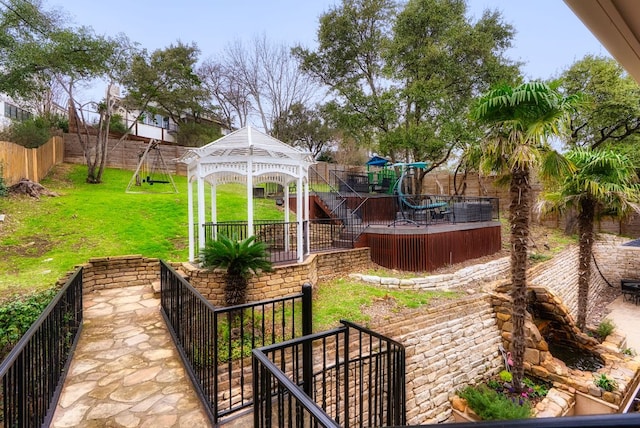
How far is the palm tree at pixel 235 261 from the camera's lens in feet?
17.4

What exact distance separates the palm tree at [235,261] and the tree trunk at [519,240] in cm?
436

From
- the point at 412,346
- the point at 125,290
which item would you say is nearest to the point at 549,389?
the point at 412,346

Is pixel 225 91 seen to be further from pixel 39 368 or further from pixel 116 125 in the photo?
pixel 39 368

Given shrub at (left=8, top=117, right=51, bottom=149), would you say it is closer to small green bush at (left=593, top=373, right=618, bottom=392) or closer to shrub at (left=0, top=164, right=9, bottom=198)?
shrub at (left=0, top=164, right=9, bottom=198)

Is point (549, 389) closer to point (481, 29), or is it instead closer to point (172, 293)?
point (172, 293)

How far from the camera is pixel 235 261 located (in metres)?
5.31

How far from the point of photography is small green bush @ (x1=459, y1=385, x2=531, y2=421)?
5.07 meters

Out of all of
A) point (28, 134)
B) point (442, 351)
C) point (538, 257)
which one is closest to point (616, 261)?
point (538, 257)

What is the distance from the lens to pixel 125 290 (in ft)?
Result: 23.0

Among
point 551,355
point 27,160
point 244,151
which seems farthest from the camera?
point 27,160

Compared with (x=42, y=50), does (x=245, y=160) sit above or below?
below

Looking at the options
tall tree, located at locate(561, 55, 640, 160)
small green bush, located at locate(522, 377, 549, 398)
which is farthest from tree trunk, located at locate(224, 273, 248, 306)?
tall tree, located at locate(561, 55, 640, 160)

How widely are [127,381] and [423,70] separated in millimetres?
13754

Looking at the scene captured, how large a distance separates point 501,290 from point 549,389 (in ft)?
7.28
